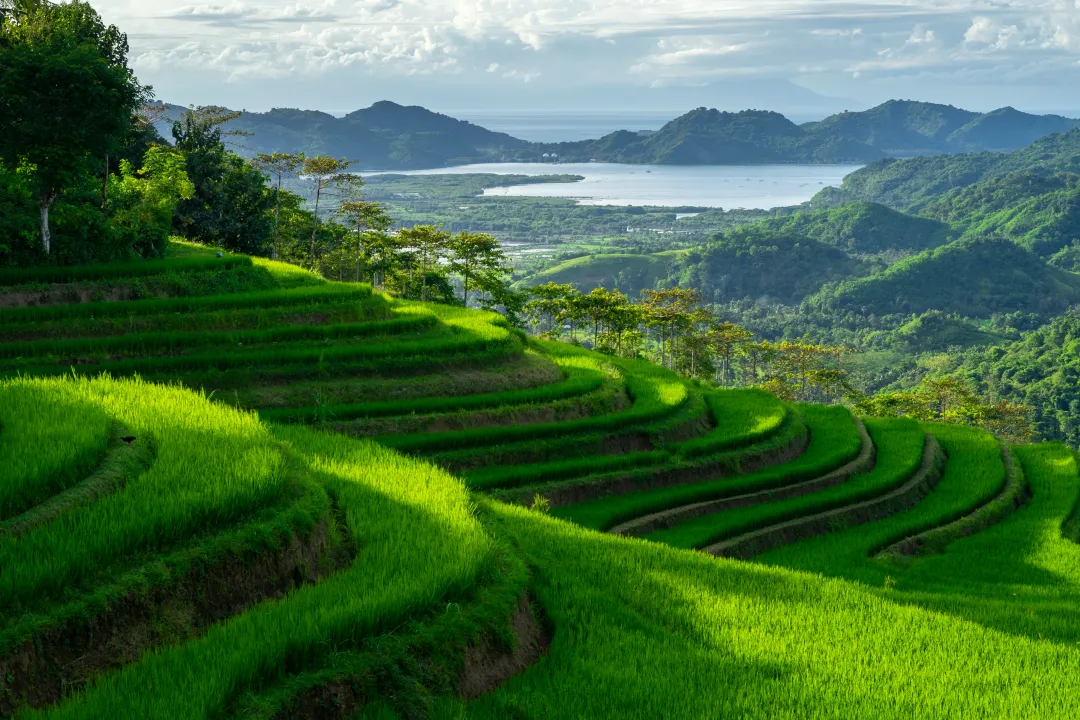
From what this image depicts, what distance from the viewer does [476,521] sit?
8.74 m

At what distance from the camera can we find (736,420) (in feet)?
82.1

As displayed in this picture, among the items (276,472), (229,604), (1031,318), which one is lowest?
(1031,318)

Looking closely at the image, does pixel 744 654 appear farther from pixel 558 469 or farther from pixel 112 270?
pixel 112 270

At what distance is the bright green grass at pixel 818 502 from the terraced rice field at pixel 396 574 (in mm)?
128

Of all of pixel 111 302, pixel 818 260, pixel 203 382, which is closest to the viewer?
pixel 203 382

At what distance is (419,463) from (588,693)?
4.86 m

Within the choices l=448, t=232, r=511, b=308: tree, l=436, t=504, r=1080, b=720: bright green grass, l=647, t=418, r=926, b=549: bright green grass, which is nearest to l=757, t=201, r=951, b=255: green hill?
l=448, t=232, r=511, b=308: tree

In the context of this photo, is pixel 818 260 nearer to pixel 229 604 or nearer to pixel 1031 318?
pixel 1031 318

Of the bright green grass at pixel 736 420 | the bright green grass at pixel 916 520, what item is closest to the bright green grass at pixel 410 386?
the bright green grass at pixel 736 420

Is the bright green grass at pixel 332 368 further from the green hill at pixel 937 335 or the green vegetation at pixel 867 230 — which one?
the green vegetation at pixel 867 230

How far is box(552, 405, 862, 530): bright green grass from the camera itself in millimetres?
17875

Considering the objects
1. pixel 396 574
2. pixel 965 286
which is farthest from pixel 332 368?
pixel 965 286

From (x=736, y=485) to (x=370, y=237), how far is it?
117 ft

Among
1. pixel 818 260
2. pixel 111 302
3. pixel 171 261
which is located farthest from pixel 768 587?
pixel 818 260
